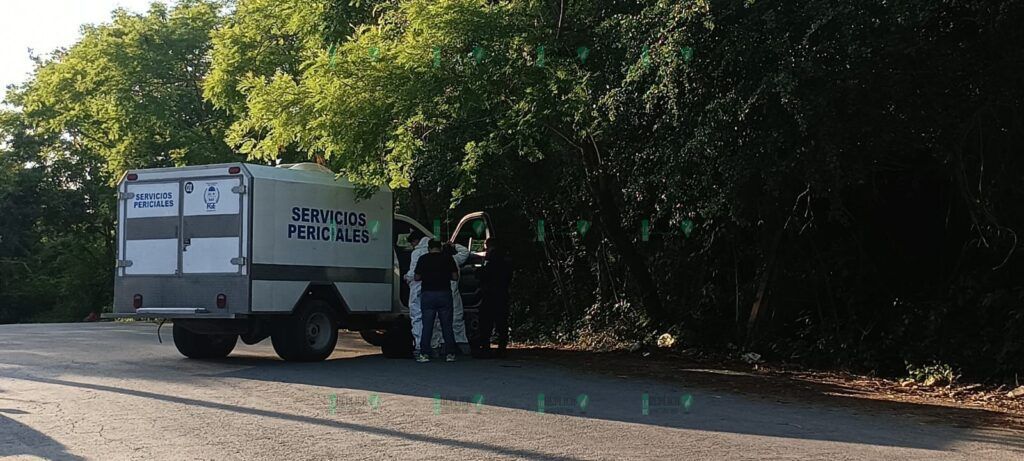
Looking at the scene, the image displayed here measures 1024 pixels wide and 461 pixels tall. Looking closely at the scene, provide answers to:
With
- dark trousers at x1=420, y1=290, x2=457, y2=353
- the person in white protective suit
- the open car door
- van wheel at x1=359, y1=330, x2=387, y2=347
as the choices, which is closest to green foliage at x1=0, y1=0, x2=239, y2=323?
van wheel at x1=359, y1=330, x2=387, y2=347

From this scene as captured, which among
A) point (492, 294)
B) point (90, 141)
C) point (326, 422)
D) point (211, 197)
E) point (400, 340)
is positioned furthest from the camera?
point (90, 141)

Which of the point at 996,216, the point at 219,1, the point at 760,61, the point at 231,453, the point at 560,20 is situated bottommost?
the point at 231,453

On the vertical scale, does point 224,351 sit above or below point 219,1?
below

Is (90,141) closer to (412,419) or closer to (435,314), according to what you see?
(435,314)

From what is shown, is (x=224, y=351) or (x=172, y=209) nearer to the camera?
(x=172, y=209)

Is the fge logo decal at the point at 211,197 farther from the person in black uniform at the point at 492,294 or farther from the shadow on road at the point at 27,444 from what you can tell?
Answer: the shadow on road at the point at 27,444

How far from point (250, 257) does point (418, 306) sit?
2505 mm

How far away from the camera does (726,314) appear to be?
17.2 m

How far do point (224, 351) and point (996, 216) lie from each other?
10.4 m

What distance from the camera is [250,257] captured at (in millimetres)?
12711

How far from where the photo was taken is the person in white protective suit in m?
14.1

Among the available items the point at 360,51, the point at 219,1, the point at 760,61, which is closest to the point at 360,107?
the point at 360,51

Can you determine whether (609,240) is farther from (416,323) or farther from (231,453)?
(231,453)

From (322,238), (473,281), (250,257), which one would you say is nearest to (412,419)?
(250,257)
